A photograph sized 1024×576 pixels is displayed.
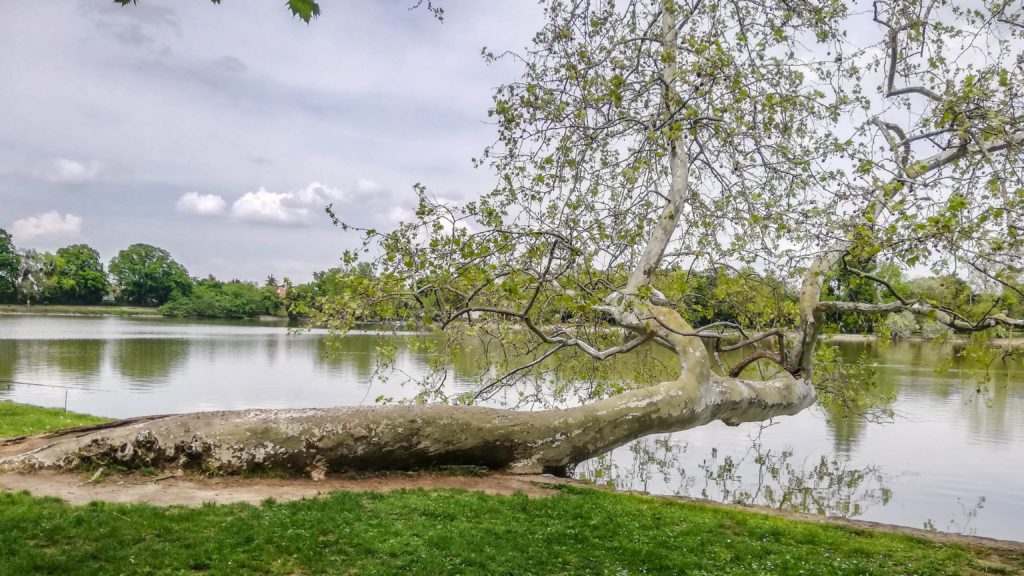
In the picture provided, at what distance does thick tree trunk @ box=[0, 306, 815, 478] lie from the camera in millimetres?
8539

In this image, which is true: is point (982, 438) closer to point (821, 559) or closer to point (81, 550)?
point (821, 559)

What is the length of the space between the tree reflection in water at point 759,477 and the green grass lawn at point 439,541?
500 cm

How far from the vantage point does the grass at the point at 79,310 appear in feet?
295

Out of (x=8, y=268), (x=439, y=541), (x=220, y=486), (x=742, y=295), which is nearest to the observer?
(x=439, y=541)

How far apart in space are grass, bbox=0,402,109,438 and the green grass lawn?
23.0 feet

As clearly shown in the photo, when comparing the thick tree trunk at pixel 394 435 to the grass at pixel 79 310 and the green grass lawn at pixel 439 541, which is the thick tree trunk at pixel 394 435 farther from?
the grass at pixel 79 310

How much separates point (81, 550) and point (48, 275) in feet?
361

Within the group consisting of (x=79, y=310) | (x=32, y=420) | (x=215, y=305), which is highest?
(x=215, y=305)

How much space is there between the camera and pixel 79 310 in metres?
98.1

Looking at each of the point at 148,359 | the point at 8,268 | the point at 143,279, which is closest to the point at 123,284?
the point at 143,279

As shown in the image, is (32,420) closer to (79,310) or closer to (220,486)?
(220,486)

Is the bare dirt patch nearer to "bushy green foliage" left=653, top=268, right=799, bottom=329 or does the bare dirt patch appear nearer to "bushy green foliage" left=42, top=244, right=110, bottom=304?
"bushy green foliage" left=653, top=268, right=799, bottom=329

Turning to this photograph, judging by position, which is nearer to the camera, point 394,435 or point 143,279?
point 394,435

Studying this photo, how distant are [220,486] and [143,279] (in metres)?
110
